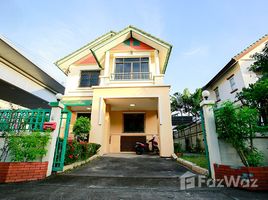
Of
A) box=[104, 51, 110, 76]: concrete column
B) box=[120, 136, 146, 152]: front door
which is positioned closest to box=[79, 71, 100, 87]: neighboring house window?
box=[104, 51, 110, 76]: concrete column

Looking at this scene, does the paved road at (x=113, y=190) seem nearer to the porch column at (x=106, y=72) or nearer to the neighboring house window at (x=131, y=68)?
the porch column at (x=106, y=72)

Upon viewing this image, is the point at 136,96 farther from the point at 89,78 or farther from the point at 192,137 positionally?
the point at 192,137

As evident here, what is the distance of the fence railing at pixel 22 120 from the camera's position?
438 cm

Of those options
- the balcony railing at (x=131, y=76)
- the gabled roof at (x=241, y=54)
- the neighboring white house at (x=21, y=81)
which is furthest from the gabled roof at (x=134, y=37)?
the gabled roof at (x=241, y=54)

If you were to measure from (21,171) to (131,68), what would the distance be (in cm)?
797

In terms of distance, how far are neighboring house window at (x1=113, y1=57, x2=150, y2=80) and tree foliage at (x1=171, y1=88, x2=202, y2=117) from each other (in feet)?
38.4

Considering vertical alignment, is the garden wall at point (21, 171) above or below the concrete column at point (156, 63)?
below

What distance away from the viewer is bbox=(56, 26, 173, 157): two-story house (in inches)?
337

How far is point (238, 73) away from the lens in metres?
11.8

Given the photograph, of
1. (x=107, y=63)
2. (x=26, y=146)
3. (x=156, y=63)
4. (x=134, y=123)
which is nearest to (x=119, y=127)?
(x=134, y=123)

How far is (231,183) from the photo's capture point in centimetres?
332

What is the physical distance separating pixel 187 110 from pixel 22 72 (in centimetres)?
1987

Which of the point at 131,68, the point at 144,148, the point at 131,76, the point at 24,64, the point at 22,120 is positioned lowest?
the point at 144,148

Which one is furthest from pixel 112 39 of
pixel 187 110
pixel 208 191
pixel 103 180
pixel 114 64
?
pixel 187 110
